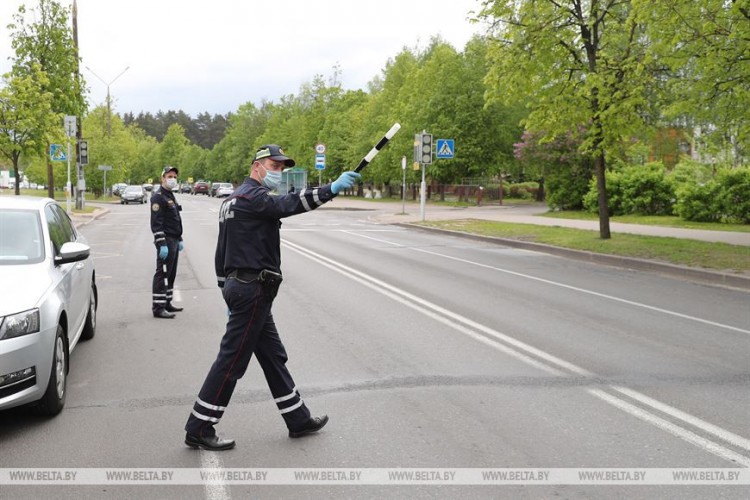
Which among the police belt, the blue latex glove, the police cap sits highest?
the police cap

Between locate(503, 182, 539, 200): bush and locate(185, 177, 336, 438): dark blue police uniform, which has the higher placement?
locate(503, 182, 539, 200): bush

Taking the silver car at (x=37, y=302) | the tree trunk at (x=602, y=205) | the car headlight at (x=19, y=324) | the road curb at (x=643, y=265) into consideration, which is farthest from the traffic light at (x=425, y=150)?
the car headlight at (x=19, y=324)

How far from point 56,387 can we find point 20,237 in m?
1.49

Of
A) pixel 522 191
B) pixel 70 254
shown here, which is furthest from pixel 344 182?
pixel 522 191

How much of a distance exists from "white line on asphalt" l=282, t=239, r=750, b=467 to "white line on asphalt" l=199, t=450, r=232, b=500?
2.86 m

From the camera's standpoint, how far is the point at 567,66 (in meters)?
17.7

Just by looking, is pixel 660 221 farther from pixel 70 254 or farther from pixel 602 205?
pixel 70 254

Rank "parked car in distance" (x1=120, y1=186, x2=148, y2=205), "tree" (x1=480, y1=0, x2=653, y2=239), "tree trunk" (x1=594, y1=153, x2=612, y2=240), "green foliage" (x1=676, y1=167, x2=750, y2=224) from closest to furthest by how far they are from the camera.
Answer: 1. "tree" (x1=480, y1=0, x2=653, y2=239)
2. "tree trunk" (x1=594, y1=153, x2=612, y2=240)
3. "green foliage" (x1=676, y1=167, x2=750, y2=224)
4. "parked car in distance" (x1=120, y1=186, x2=148, y2=205)

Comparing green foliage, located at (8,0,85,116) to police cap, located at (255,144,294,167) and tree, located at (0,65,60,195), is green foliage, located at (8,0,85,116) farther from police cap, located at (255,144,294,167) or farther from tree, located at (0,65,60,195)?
police cap, located at (255,144,294,167)

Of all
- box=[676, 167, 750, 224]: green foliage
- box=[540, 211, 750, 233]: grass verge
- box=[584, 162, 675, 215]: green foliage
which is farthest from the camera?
box=[584, 162, 675, 215]: green foliage

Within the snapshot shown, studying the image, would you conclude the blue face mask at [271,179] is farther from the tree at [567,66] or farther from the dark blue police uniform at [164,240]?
the tree at [567,66]

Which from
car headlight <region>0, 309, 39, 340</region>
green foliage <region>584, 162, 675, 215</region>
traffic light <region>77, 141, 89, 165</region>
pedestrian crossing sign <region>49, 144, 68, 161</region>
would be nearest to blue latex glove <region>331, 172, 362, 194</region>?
car headlight <region>0, 309, 39, 340</region>

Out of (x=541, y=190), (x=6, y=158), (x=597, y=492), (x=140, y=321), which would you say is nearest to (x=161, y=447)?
(x=597, y=492)

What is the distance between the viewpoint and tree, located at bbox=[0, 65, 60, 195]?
20797mm
